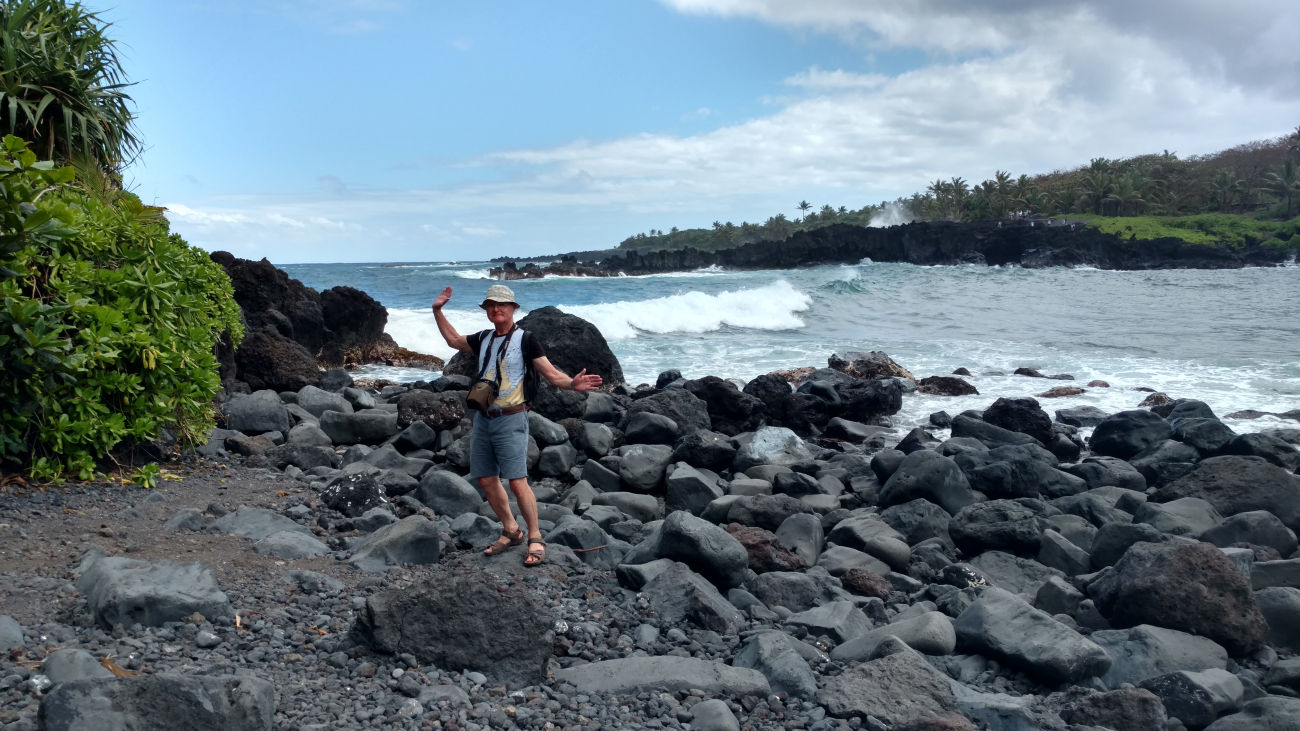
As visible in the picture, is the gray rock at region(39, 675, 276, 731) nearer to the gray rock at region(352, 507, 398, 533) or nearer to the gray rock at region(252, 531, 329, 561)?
the gray rock at region(252, 531, 329, 561)

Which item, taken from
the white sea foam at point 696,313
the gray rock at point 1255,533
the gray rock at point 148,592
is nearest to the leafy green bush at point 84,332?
the gray rock at point 148,592

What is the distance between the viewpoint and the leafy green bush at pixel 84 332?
499 cm

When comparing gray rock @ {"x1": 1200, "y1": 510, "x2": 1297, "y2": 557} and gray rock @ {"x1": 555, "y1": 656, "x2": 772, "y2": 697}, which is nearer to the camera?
gray rock @ {"x1": 555, "y1": 656, "x2": 772, "y2": 697}

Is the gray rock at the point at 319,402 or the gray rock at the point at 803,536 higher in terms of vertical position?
the gray rock at the point at 319,402

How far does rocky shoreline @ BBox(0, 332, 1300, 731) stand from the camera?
3.34 metres

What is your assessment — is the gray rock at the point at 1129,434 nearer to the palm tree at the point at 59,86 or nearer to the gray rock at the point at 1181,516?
the gray rock at the point at 1181,516

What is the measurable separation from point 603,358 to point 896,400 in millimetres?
3913

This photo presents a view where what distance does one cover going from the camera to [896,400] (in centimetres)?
1171

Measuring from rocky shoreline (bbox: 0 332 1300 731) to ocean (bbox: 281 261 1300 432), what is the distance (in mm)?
4786

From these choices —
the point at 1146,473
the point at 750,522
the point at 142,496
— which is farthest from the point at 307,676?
the point at 1146,473

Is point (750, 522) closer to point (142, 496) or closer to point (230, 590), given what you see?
point (230, 590)

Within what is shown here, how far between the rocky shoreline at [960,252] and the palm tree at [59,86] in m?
48.9

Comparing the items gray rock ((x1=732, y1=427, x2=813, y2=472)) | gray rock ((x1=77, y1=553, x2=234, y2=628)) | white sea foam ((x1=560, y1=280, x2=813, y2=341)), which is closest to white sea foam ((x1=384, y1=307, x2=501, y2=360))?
white sea foam ((x1=560, y1=280, x2=813, y2=341))

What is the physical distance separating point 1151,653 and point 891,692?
1508mm
